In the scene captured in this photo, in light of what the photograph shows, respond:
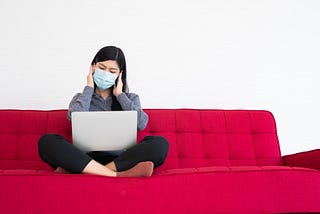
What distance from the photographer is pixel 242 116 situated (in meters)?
1.76

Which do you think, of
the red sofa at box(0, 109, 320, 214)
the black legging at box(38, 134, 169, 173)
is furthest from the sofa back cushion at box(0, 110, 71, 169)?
the red sofa at box(0, 109, 320, 214)

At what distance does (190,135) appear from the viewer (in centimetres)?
170

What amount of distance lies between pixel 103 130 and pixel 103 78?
0.39 meters

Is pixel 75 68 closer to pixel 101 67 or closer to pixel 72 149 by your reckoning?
pixel 101 67

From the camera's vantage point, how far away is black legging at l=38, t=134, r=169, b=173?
3.70ft

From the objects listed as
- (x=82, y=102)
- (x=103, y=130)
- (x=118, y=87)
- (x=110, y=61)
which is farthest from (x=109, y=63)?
(x=103, y=130)

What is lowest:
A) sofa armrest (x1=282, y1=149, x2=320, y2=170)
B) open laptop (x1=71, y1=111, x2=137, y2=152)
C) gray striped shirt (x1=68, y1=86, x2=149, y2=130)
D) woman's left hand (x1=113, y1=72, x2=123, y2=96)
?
sofa armrest (x1=282, y1=149, x2=320, y2=170)

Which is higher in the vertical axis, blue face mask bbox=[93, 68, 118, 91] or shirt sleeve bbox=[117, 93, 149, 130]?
blue face mask bbox=[93, 68, 118, 91]

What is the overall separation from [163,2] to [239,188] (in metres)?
1.52

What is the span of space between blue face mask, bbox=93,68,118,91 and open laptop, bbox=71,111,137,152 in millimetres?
364

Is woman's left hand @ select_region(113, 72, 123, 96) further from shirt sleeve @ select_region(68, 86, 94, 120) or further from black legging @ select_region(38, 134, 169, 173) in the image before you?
black legging @ select_region(38, 134, 169, 173)

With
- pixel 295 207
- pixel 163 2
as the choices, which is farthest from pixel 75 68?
pixel 295 207

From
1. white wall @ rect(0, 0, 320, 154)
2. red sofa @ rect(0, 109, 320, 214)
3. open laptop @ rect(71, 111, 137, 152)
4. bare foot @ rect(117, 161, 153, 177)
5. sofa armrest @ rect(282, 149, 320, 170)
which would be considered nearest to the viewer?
red sofa @ rect(0, 109, 320, 214)

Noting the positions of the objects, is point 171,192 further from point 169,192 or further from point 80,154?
point 80,154
